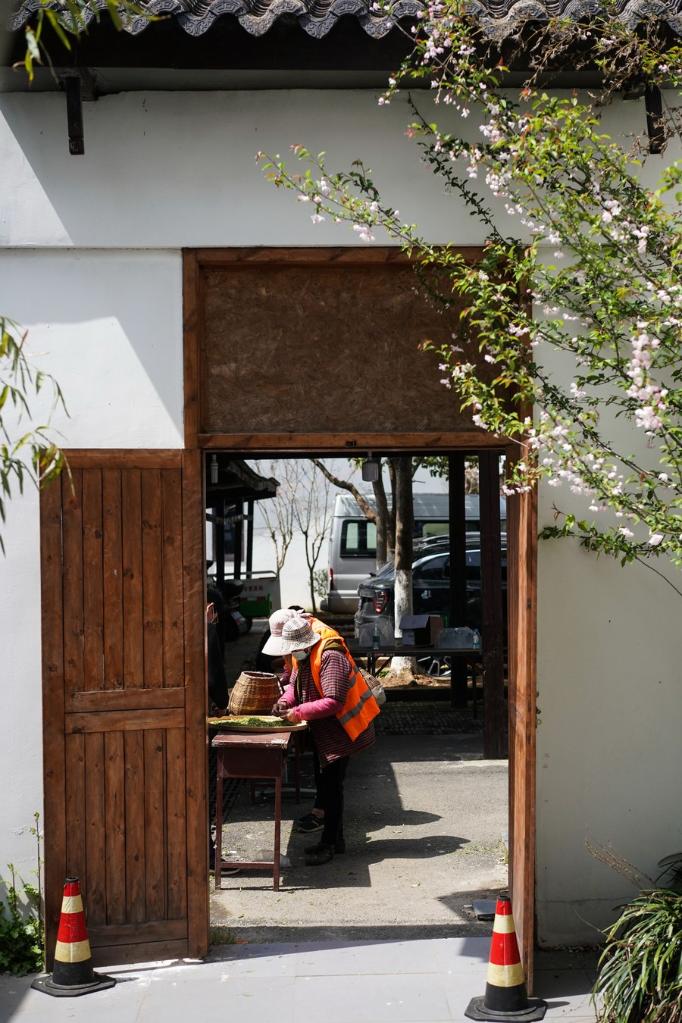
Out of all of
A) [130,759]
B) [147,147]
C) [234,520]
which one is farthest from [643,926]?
[234,520]

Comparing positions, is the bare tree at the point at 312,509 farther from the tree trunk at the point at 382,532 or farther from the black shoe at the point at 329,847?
the black shoe at the point at 329,847

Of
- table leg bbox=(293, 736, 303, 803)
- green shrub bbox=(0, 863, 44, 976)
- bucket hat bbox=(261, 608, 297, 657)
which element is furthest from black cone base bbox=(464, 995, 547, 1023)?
table leg bbox=(293, 736, 303, 803)

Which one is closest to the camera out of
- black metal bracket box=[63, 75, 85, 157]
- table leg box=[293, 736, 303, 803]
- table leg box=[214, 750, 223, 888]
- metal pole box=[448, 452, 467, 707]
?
black metal bracket box=[63, 75, 85, 157]

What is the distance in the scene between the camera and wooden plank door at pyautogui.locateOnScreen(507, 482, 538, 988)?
17.5 feet

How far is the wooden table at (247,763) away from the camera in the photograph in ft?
24.0

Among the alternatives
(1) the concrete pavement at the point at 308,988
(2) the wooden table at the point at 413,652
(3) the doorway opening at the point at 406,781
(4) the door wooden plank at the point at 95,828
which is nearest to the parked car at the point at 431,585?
(3) the doorway opening at the point at 406,781

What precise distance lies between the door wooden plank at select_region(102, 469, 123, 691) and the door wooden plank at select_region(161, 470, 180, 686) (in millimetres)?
222

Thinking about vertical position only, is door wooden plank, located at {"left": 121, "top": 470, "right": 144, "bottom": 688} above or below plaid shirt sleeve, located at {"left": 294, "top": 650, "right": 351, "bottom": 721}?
above

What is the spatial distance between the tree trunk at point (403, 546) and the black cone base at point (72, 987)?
30.0 feet

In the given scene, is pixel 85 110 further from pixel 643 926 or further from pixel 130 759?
pixel 643 926

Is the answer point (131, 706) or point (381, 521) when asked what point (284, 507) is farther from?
point (131, 706)

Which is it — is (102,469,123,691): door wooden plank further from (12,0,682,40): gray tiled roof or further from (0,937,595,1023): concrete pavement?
(12,0,682,40): gray tiled roof

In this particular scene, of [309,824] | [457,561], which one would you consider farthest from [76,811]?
[457,561]

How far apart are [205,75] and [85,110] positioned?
631 mm
